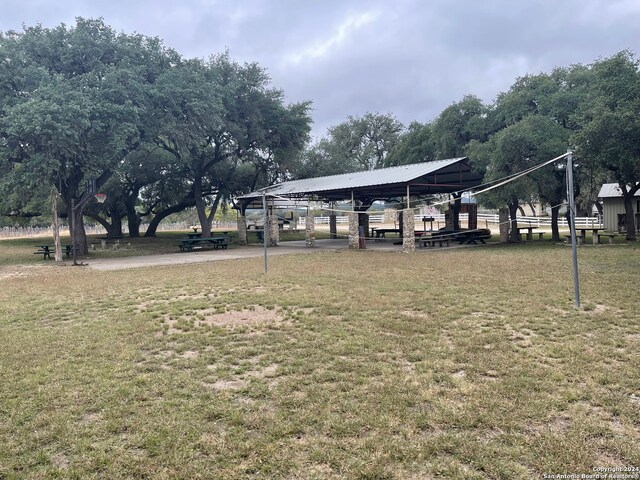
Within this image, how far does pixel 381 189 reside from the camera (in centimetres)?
1984

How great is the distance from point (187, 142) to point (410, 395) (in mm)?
18434

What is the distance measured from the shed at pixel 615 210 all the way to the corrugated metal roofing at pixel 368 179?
11973mm

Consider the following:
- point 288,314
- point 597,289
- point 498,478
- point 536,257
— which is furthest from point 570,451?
point 536,257

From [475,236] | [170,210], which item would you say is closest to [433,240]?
[475,236]

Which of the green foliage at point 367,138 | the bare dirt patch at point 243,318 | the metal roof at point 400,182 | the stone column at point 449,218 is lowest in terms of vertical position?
the bare dirt patch at point 243,318

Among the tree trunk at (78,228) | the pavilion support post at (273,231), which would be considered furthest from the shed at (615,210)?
the tree trunk at (78,228)

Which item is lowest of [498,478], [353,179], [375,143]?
[498,478]

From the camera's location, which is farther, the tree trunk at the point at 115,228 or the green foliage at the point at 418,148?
the tree trunk at the point at 115,228

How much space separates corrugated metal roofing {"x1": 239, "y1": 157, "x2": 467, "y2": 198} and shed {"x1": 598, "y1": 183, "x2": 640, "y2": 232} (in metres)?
12.0

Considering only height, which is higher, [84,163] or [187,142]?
[187,142]

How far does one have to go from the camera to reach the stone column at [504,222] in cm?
1905

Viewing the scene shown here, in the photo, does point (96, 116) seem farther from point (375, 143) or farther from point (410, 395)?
point (375, 143)

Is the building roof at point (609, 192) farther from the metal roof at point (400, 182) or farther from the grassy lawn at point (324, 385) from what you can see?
the grassy lawn at point (324, 385)

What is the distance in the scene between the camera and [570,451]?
2580mm
